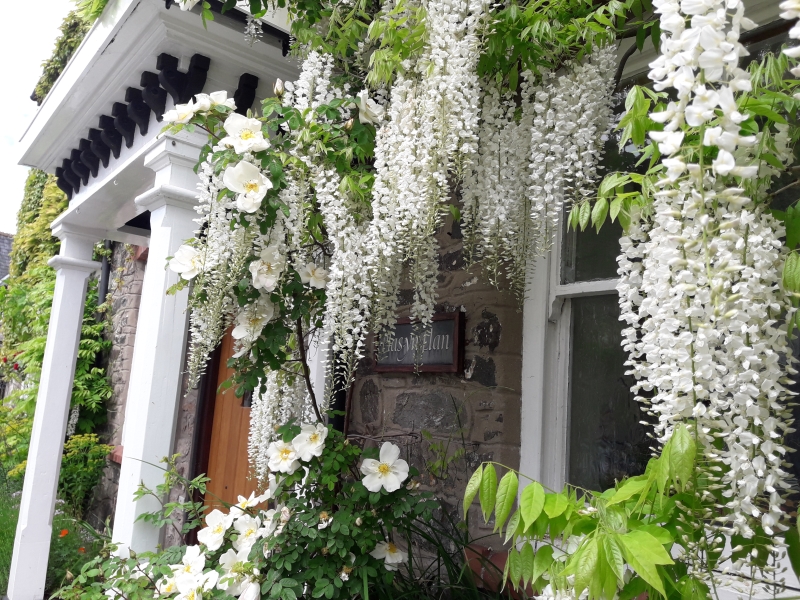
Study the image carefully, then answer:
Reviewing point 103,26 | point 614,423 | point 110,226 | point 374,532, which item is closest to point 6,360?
point 110,226

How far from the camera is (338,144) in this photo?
73.7 inches

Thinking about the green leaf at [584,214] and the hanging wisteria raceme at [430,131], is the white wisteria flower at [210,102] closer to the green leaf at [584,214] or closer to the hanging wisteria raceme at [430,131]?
the hanging wisteria raceme at [430,131]

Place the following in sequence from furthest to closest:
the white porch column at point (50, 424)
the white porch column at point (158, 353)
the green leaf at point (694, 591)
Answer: the white porch column at point (50, 424) < the white porch column at point (158, 353) < the green leaf at point (694, 591)

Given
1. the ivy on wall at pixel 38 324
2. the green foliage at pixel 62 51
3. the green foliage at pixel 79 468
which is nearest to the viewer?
the green foliage at pixel 62 51

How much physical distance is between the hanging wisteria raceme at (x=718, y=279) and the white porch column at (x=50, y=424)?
375 centimetres

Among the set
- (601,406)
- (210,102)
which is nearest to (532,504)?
(601,406)

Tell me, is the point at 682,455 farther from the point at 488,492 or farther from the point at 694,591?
the point at 488,492

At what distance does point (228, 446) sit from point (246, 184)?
304 centimetres

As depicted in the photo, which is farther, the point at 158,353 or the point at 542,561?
the point at 158,353

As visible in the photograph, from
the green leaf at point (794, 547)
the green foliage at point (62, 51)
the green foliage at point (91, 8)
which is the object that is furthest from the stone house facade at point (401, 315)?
the green foliage at point (62, 51)

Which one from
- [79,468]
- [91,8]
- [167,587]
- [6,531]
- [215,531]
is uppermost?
[91,8]

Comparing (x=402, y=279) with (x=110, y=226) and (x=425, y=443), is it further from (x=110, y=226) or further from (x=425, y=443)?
(x=110, y=226)

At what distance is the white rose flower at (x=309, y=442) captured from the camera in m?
1.86

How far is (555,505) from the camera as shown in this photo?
1.18m
